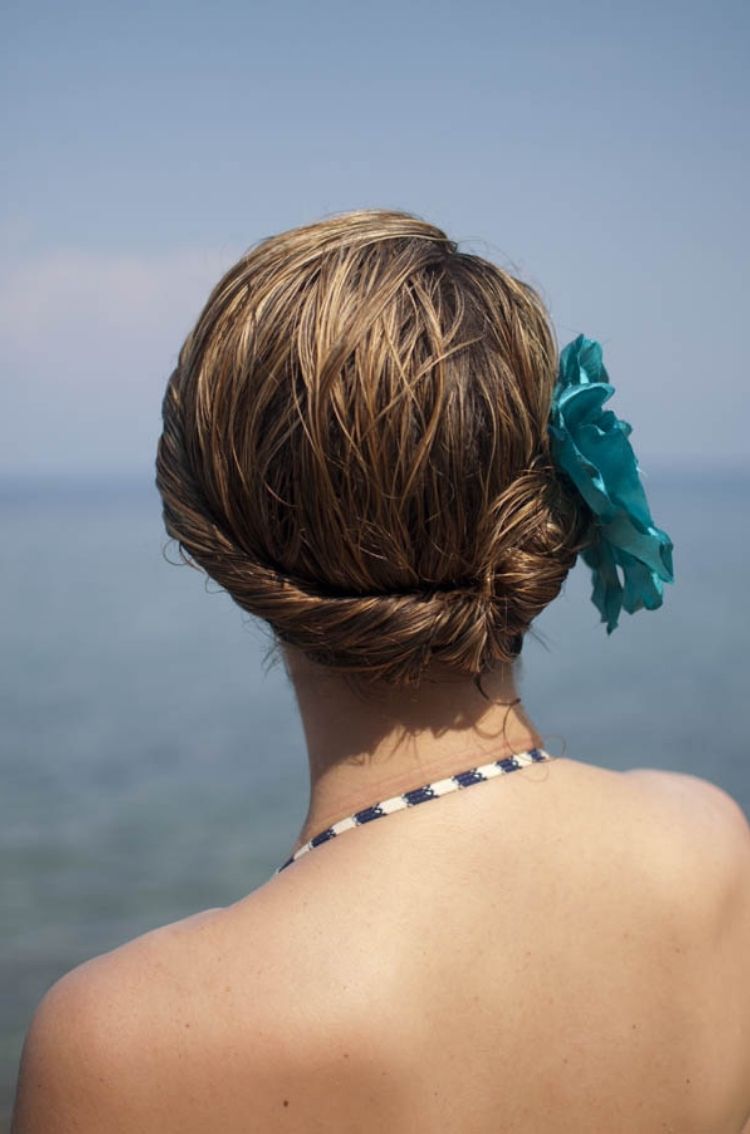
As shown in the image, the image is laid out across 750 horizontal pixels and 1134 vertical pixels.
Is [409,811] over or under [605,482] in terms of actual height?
under

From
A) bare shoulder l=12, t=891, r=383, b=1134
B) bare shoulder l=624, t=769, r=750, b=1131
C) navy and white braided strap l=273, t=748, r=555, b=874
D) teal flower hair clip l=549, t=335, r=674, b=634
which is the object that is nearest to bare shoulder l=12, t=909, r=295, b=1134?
bare shoulder l=12, t=891, r=383, b=1134

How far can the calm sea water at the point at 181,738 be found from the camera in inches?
290

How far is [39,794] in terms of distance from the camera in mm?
9852

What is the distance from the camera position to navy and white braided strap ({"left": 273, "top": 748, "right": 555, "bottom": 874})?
4.65 feet

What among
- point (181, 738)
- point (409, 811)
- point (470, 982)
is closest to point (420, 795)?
point (409, 811)

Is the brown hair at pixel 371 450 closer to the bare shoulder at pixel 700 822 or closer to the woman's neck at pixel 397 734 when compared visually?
the woman's neck at pixel 397 734

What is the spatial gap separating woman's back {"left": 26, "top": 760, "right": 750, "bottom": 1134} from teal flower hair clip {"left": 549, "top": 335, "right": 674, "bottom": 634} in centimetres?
27

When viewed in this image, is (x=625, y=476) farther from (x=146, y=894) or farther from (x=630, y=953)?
(x=146, y=894)

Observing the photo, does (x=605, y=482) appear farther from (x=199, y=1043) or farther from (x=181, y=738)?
(x=181, y=738)

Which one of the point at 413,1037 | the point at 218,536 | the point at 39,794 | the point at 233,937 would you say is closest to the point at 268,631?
the point at 218,536

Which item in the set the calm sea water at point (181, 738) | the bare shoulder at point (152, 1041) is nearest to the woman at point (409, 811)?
the bare shoulder at point (152, 1041)

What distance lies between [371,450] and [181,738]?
10.8 m

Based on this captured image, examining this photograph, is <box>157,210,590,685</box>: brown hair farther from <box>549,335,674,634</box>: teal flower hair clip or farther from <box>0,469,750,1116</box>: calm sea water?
<box>0,469,750,1116</box>: calm sea water

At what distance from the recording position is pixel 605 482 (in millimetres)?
1561
